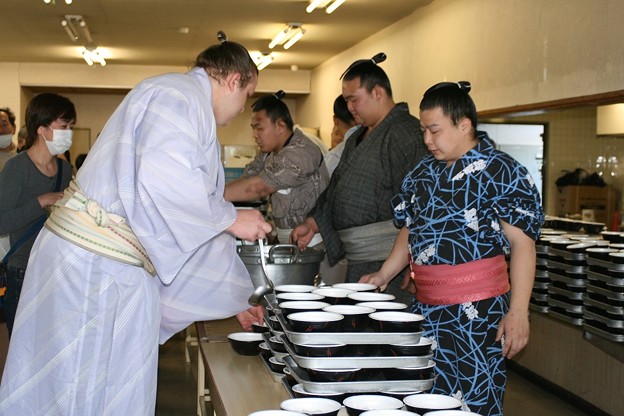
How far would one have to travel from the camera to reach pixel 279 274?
2.60 metres

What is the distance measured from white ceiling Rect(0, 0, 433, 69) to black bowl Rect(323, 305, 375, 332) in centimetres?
502

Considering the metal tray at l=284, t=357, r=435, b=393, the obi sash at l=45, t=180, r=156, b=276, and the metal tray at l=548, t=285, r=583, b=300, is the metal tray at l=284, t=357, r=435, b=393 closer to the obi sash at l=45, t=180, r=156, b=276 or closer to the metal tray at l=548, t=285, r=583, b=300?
the obi sash at l=45, t=180, r=156, b=276

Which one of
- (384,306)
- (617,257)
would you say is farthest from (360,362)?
(617,257)

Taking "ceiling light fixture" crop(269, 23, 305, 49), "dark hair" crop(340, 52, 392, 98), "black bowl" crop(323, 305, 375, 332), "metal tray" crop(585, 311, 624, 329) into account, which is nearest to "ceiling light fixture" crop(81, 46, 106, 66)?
"ceiling light fixture" crop(269, 23, 305, 49)

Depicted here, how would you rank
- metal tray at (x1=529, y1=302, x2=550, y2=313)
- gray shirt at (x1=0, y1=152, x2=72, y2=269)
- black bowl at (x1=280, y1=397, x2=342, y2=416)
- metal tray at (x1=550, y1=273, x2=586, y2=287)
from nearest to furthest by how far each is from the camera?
black bowl at (x1=280, y1=397, x2=342, y2=416) → gray shirt at (x1=0, y1=152, x2=72, y2=269) → metal tray at (x1=550, y1=273, x2=586, y2=287) → metal tray at (x1=529, y1=302, x2=550, y2=313)

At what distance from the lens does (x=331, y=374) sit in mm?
1580

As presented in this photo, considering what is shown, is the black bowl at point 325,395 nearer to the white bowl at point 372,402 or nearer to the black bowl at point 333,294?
the white bowl at point 372,402

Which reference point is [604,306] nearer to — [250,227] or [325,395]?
[250,227]

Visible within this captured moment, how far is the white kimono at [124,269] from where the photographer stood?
1.94 metres

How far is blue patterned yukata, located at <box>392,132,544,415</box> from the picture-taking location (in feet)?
7.22

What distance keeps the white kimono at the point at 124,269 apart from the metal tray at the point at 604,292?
237cm

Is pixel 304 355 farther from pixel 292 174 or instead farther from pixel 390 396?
pixel 292 174

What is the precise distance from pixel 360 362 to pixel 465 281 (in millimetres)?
686

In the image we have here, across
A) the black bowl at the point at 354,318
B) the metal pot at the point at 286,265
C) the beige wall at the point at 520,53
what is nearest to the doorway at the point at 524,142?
the beige wall at the point at 520,53
